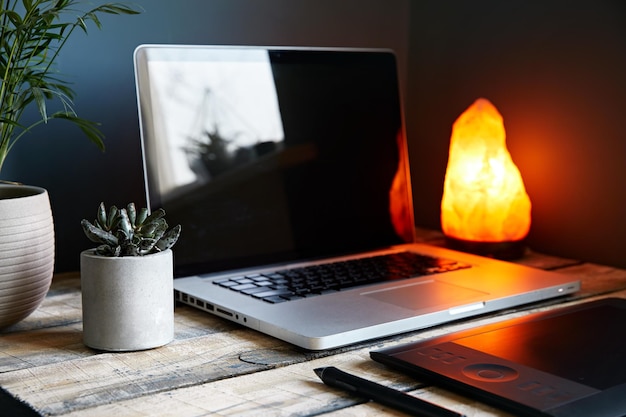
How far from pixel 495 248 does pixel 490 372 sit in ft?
1.89

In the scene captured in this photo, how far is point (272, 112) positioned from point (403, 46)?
506 mm

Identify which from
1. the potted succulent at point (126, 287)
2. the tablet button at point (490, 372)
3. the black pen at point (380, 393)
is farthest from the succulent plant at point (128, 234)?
the tablet button at point (490, 372)

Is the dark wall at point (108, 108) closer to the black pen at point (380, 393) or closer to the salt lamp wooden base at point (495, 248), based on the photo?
the salt lamp wooden base at point (495, 248)

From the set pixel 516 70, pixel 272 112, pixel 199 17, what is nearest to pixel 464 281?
pixel 272 112

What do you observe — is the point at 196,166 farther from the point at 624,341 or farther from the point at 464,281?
the point at 624,341

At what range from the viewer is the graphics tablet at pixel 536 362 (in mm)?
702

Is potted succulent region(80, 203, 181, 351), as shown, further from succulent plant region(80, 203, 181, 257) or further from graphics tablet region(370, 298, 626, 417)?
graphics tablet region(370, 298, 626, 417)

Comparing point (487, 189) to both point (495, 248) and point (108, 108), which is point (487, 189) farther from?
point (108, 108)

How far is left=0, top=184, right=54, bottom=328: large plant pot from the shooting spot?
2.91 feet

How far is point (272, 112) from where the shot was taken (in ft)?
3.94

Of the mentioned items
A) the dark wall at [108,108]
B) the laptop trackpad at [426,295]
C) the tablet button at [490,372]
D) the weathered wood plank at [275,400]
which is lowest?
the weathered wood plank at [275,400]

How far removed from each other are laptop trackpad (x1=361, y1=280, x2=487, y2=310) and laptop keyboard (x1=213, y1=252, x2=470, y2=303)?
4 centimetres

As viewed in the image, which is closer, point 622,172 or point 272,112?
point 272,112

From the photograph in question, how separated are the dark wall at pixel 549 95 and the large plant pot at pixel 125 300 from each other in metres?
0.78
